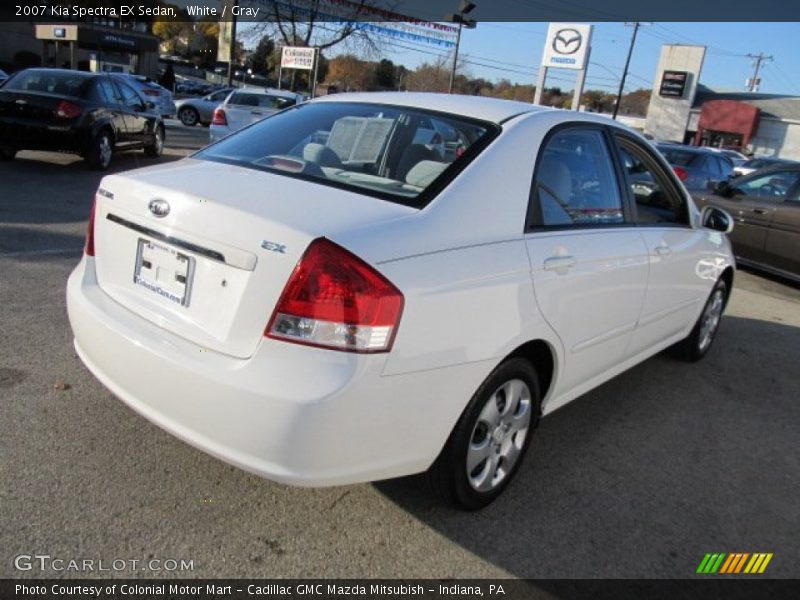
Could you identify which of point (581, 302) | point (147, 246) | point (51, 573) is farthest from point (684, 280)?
point (51, 573)

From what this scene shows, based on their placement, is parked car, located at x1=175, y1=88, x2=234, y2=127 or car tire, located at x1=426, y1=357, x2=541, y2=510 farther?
parked car, located at x1=175, y1=88, x2=234, y2=127

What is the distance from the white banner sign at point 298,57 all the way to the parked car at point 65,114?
12834 mm

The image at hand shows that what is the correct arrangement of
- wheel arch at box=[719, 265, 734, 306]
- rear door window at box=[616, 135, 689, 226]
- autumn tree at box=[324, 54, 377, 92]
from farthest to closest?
1. autumn tree at box=[324, 54, 377, 92]
2. wheel arch at box=[719, 265, 734, 306]
3. rear door window at box=[616, 135, 689, 226]

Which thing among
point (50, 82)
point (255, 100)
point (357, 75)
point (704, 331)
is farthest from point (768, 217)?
point (357, 75)

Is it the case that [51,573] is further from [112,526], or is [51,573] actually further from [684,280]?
[684,280]

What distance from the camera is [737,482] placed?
11.0ft

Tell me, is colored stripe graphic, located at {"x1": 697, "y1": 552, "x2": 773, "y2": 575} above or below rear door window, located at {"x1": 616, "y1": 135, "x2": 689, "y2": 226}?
below

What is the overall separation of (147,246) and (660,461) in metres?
2.71

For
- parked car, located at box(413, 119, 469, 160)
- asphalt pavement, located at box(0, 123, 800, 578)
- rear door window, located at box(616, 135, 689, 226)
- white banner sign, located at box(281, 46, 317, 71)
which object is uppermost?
white banner sign, located at box(281, 46, 317, 71)

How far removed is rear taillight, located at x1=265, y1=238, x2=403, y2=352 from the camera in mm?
2080

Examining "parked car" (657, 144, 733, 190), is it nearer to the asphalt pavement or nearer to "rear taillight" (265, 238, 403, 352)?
the asphalt pavement

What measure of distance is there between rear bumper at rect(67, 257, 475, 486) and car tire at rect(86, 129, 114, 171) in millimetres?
9063

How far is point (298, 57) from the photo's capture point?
23766mm

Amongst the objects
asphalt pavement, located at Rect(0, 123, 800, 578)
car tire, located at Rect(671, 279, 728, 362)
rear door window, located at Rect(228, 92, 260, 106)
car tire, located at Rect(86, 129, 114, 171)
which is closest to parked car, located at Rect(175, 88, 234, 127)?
rear door window, located at Rect(228, 92, 260, 106)
